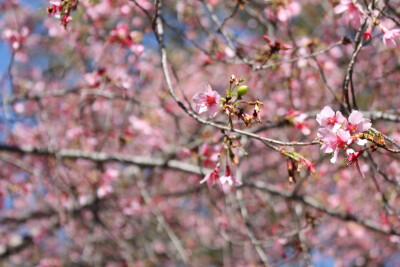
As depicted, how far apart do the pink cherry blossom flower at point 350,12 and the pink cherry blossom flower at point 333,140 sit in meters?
0.95

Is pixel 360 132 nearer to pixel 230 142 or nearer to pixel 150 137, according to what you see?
pixel 230 142

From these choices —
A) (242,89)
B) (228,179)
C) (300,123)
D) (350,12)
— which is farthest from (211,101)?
(350,12)

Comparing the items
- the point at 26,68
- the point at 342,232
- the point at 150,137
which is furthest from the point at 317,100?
the point at 26,68

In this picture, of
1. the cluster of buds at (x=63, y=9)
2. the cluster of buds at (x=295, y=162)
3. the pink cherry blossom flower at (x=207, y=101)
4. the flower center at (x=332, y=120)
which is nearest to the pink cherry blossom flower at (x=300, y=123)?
the cluster of buds at (x=295, y=162)

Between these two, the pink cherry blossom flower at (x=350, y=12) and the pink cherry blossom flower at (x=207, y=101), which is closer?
the pink cherry blossom flower at (x=207, y=101)

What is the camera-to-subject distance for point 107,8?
4.17 metres

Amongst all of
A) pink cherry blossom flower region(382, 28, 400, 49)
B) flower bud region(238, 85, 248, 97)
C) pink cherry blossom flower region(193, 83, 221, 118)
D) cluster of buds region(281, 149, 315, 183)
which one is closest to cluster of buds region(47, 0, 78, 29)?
pink cherry blossom flower region(193, 83, 221, 118)

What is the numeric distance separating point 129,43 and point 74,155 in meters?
1.24

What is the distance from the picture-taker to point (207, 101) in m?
1.80

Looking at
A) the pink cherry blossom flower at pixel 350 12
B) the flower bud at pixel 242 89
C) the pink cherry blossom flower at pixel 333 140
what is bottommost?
the pink cherry blossom flower at pixel 333 140

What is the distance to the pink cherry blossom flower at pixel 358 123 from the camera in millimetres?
1584

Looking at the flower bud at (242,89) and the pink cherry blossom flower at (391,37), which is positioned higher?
the pink cherry blossom flower at (391,37)

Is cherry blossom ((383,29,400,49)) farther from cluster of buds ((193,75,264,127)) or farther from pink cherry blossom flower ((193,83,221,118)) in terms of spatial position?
pink cherry blossom flower ((193,83,221,118))

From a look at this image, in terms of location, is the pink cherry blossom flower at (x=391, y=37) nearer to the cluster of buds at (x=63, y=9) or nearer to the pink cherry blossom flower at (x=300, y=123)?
the pink cherry blossom flower at (x=300, y=123)
